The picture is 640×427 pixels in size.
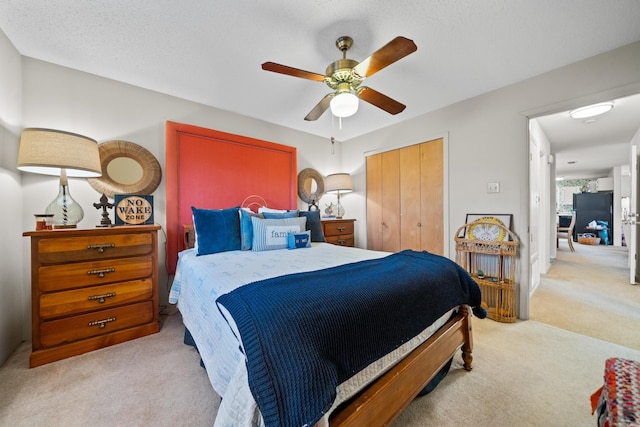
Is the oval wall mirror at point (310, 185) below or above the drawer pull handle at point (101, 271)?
above

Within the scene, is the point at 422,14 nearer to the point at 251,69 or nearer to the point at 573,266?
the point at 251,69

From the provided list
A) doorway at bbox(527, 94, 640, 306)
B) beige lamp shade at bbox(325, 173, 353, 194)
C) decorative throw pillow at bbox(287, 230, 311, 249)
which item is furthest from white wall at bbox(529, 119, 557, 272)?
decorative throw pillow at bbox(287, 230, 311, 249)

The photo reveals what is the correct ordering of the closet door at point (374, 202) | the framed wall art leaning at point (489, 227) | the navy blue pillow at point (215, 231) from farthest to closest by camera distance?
the closet door at point (374, 202), the framed wall art leaning at point (489, 227), the navy blue pillow at point (215, 231)

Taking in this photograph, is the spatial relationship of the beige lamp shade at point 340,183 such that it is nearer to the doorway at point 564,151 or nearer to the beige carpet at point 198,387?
the doorway at point 564,151

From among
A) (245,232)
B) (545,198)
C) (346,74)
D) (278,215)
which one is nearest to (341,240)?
(278,215)

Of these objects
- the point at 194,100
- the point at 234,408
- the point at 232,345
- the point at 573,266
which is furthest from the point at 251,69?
the point at 573,266

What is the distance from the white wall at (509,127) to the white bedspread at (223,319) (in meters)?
1.63

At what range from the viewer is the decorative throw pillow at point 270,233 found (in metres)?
2.29

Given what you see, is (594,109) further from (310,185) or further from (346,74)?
(310,185)

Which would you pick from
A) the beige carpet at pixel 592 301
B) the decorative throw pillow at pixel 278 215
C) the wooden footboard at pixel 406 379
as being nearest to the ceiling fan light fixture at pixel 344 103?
the decorative throw pillow at pixel 278 215

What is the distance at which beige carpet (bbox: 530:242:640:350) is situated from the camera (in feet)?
7.29

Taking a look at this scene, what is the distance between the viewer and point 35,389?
58.1 inches

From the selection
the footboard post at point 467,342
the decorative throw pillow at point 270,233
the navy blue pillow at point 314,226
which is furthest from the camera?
the navy blue pillow at point 314,226

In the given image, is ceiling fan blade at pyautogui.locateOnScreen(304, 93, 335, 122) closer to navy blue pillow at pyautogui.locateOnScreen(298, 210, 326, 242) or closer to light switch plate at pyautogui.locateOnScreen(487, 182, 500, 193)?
navy blue pillow at pyautogui.locateOnScreen(298, 210, 326, 242)
